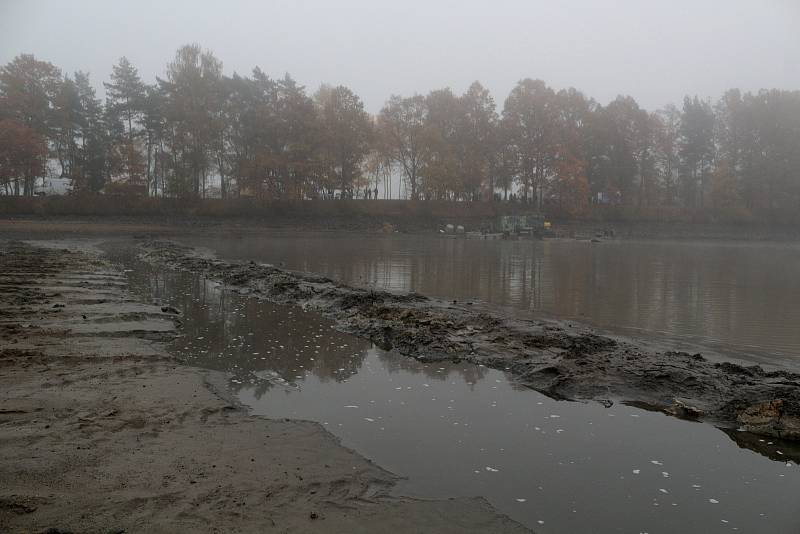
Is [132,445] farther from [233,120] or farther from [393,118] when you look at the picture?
[393,118]

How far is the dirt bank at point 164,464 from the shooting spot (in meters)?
4.12

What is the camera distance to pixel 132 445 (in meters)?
5.31

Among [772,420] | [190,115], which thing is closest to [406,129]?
[190,115]

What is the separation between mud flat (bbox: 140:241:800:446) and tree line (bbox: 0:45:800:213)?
5350 centimetres

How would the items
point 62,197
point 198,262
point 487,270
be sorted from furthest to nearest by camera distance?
point 62,197 < point 487,270 < point 198,262

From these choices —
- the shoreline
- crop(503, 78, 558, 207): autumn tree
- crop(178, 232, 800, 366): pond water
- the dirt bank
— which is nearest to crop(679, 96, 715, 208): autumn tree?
the shoreline

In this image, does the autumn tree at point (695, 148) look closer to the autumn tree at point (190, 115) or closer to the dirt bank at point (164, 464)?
the autumn tree at point (190, 115)

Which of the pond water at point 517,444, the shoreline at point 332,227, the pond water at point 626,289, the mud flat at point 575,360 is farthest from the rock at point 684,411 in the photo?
the shoreline at point 332,227

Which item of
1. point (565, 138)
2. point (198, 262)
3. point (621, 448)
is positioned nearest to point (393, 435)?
point (621, 448)

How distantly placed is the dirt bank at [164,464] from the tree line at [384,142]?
187ft

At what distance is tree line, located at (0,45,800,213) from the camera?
201ft

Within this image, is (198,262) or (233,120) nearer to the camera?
(198,262)

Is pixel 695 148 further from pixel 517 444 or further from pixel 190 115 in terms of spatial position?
pixel 517 444

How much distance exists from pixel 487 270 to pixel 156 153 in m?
51.6
